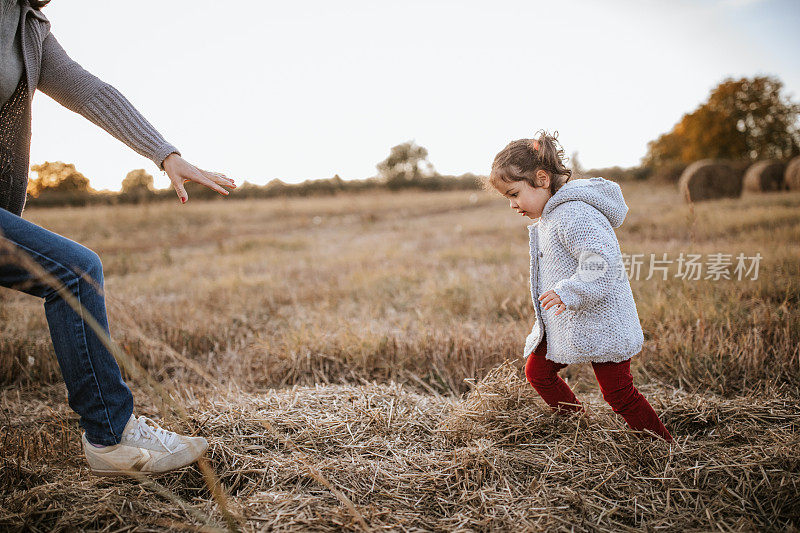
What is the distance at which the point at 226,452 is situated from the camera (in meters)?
2.13

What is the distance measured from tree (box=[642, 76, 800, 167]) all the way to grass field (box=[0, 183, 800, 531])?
2423cm

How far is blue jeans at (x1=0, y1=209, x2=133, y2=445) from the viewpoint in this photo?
62.9 inches

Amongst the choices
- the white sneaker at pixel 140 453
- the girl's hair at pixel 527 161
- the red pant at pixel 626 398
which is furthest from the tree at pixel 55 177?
the red pant at pixel 626 398

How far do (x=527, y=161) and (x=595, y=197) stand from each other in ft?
1.17

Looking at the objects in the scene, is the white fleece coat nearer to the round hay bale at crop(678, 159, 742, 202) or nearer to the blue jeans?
the blue jeans

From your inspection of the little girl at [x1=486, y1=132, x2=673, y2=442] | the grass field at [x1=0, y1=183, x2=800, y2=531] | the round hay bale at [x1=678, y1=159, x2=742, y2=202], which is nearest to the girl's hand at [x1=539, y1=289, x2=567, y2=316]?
the little girl at [x1=486, y1=132, x2=673, y2=442]

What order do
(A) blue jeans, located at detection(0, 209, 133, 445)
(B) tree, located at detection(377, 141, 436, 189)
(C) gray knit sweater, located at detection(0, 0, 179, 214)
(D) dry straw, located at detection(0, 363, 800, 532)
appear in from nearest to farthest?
(A) blue jeans, located at detection(0, 209, 133, 445) < (D) dry straw, located at detection(0, 363, 800, 532) < (C) gray knit sweater, located at detection(0, 0, 179, 214) < (B) tree, located at detection(377, 141, 436, 189)

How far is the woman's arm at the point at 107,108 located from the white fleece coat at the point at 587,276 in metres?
1.55

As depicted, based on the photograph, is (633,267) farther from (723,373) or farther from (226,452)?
(226,452)

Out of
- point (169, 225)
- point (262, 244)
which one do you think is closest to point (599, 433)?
point (262, 244)

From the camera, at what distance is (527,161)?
218cm

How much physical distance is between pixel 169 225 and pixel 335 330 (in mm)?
11977

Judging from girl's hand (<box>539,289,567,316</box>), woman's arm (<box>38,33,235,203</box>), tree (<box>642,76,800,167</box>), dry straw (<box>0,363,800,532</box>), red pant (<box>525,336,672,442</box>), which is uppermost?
tree (<box>642,76,800,167</box>)

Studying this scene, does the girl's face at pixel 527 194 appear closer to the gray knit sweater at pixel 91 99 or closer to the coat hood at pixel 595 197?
the coat hood at pixel 595 197
